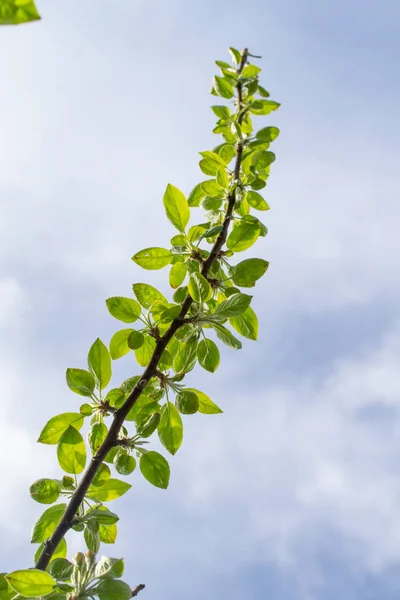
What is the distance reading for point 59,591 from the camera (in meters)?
1.56

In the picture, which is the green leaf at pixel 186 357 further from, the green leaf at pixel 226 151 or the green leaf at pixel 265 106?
the green leaf at pixel 265 106

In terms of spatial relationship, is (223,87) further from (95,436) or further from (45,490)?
(45,490)

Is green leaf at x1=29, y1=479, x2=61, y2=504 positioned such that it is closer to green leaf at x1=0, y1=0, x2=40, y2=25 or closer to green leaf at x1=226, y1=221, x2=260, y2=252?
green leaf at x1=226, y1=221, x2=260, y2=252

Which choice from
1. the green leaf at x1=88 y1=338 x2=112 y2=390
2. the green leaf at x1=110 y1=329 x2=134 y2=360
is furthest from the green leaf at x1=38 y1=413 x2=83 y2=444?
the green leaf at x1=110 y1=329 x2=134 y2=360

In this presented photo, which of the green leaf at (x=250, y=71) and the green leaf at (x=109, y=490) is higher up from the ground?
the green leaf at (x=250, y=71)

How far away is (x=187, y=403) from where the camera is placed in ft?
6.84

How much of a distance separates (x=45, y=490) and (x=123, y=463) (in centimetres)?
28

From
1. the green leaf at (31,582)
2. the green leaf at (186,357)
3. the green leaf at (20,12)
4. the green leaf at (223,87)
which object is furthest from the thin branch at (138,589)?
the green leaf at (223,87)

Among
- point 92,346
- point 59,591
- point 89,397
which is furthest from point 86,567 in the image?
point 92,346

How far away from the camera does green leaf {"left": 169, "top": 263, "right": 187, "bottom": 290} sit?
7.53 feet

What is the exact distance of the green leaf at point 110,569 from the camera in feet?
5.00

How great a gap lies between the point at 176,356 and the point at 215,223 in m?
0.63

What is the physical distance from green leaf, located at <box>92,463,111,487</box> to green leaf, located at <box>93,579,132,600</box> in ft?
1.66

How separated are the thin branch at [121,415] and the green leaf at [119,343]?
0.23 metres
